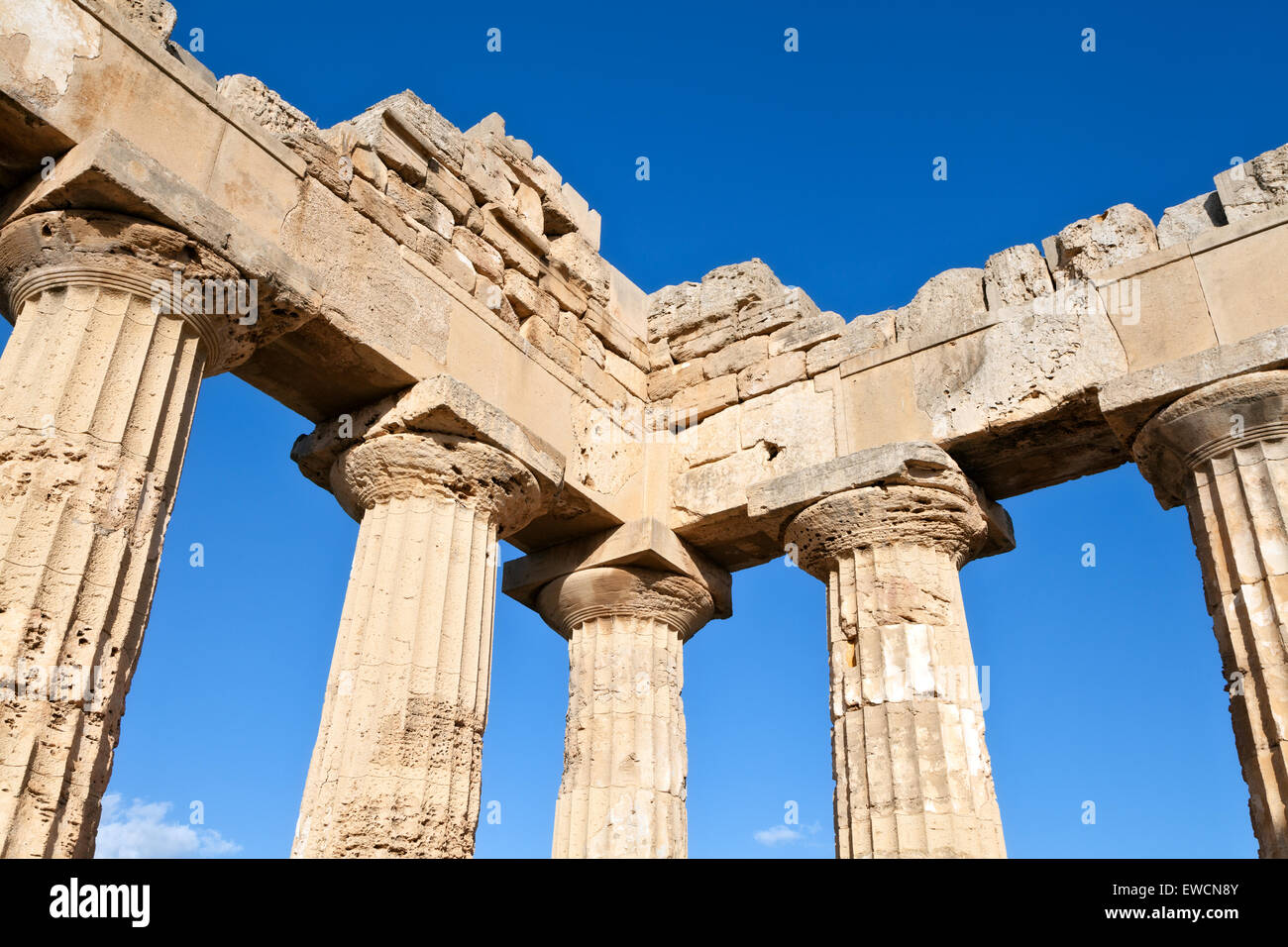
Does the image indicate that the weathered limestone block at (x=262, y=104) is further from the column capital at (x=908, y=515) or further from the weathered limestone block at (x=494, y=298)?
the column capital at (x=908, y=515)

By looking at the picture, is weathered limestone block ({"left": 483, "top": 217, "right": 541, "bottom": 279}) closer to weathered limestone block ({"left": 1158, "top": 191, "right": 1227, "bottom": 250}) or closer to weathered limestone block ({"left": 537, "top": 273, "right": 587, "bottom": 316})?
weathered limestone block ({"left": 537, "top": 273, "right": 587, "bottom": 316})

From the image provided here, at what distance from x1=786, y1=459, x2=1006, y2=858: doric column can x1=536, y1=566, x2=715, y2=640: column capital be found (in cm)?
129

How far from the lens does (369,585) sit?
8172 millimetres

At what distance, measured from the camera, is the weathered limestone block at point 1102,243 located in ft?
30.2

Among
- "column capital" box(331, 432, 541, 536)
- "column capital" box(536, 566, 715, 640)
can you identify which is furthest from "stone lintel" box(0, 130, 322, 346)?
"column capital" box(536, 566, 715, 640)

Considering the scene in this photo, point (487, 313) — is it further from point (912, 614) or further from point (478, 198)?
point (912, 614)

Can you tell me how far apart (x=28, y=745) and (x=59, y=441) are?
157 centimetres

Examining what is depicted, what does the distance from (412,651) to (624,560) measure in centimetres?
296

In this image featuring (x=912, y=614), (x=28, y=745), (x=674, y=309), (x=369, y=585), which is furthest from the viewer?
(x=674, y=309)

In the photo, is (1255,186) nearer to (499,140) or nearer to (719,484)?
(719,484)
